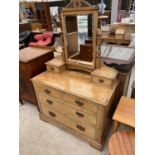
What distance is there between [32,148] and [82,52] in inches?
49.1

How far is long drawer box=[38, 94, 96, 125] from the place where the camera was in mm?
1365

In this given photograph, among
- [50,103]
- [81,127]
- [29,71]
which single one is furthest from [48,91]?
[81,127]

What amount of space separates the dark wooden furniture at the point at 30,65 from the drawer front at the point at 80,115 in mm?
651

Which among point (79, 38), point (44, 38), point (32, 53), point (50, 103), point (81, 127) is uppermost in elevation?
point (44, 38)

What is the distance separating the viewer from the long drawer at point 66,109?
4.48ft

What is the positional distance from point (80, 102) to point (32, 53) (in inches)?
38.9

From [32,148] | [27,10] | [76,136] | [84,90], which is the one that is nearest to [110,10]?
[84,90]

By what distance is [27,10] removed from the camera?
5637mm

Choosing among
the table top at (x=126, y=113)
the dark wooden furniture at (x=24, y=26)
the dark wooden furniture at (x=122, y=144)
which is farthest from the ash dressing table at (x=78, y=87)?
the dark wooden furniture at (x=24, y=26)

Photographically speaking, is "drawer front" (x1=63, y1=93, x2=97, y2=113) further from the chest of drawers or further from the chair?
the chair

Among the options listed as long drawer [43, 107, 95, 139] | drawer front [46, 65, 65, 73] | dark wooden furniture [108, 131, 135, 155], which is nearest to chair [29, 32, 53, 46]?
drawer front [46, 65, 65, 73]

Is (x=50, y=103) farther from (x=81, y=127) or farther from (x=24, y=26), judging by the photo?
(x=24, y=26)

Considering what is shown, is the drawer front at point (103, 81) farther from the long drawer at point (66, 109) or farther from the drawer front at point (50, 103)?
the drawer front at point (50, 103)

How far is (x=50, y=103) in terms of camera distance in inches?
63.8
